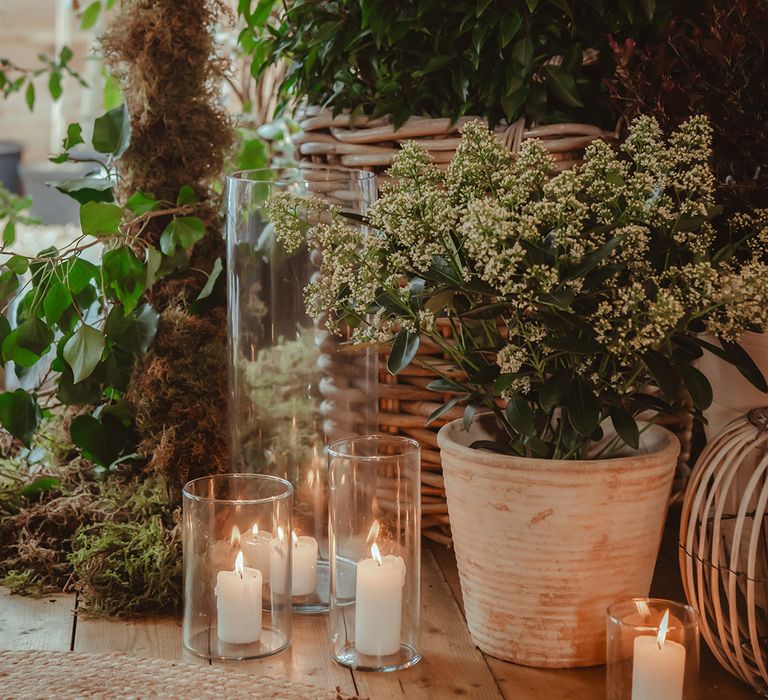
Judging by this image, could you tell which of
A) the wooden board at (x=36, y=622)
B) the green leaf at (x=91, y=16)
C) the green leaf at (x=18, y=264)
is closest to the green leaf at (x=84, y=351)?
the green leaf at (x=18, y=264)

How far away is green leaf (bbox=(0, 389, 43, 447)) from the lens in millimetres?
1331

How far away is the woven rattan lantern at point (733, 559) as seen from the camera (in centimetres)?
92

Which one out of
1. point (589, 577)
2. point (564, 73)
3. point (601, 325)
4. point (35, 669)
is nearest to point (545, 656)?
point (589, 577)

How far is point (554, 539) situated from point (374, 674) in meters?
0.23

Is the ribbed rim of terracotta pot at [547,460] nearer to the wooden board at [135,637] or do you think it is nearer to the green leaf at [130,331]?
the wooden board at [135,637]

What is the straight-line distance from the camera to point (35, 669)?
→ 97cm

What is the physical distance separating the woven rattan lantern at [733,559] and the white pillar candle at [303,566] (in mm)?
412

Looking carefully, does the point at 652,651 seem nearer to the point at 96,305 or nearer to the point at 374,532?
the point at 374,532

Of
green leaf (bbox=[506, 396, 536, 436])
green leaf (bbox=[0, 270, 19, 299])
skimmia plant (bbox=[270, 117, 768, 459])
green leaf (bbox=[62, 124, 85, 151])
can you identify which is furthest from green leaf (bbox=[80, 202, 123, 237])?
green leaf (bbox=[506, 396, 536, 436])

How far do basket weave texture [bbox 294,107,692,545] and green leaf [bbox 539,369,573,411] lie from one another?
331 millimetres

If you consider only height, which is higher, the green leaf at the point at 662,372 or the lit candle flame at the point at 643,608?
the green leaf at the point at 662,372

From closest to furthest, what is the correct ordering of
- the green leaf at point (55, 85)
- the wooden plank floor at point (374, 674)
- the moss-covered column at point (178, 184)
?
the wooden plank floor at point (374, 674)
the moss-covered column at point (178, 184)
the green leaf at point (55, 85)

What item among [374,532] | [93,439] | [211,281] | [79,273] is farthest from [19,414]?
[374,532]

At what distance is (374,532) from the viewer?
1030mm
